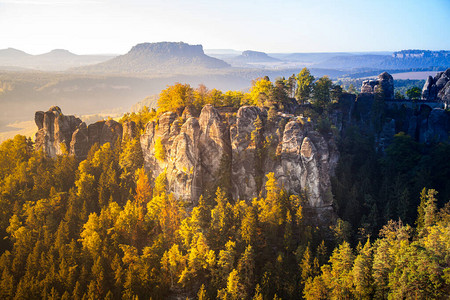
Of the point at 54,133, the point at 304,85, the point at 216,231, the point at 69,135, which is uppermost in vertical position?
the point at 304,85

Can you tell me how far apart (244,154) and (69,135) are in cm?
3558

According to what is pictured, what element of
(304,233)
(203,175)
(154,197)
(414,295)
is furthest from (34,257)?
(414,295)

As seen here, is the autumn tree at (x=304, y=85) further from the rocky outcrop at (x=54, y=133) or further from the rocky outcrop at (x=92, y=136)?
the rocky outcrop at (x=54, y=133)

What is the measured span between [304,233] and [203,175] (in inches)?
688

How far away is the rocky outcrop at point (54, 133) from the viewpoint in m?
62.5

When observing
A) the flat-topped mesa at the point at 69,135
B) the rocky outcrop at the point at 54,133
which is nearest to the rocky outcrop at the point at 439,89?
the flat-topped mesa at the point at 69,135

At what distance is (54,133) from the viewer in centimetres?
6316

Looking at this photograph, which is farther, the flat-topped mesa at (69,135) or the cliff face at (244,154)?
the flat-topped mesa at (69,135)

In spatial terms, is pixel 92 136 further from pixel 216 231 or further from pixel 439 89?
pixel 439 89

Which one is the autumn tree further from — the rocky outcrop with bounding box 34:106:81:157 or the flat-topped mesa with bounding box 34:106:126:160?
the rocky outcrop with bounding box 34:106:81:157

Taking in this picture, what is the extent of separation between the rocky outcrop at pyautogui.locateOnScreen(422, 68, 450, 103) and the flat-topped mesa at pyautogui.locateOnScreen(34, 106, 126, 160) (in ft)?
224

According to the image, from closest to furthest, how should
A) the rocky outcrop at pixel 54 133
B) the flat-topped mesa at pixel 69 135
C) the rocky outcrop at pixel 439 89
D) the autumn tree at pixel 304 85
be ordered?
1. the flat-topped mesa at pixel 69 135
2. the rocky outcrop at pixel 54 133
3. the autumn tree at pixel 304 85
4. the rocky outcrop at pixel 439 89

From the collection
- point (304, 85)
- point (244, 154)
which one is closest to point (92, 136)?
point (244, 154)

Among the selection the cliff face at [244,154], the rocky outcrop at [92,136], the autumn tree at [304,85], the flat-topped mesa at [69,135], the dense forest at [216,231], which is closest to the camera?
the dense forest at [216,231]
